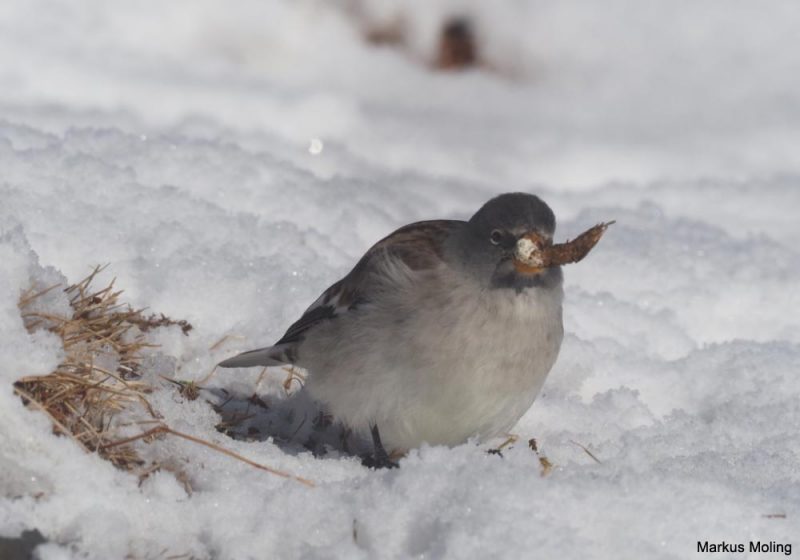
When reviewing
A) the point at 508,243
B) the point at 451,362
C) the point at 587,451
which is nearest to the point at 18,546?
the point at 451,362

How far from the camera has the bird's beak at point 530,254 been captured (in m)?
4.22

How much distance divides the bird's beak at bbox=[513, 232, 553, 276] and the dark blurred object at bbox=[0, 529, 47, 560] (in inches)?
76.0

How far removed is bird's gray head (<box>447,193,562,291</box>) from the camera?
167 inches

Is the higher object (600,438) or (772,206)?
(772,206)

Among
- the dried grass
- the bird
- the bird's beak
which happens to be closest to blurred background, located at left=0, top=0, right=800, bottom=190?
the dried grass

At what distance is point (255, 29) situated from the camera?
10836 mm

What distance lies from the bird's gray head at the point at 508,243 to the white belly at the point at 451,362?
1.9 inches

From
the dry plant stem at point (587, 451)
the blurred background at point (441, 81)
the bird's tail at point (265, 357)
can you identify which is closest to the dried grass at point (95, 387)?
the bird's tail at point (265, 357)

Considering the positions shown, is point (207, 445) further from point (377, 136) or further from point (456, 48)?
point (456, 48)

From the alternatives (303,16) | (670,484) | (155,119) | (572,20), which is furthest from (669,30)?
(670,484)

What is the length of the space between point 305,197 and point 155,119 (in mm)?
2160

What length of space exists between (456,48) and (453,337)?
24.3 feet

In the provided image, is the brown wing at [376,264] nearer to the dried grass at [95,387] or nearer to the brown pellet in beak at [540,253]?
the brown pellet in beak at [540,253]

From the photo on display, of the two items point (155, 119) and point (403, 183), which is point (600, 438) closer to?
point (403, 183)
